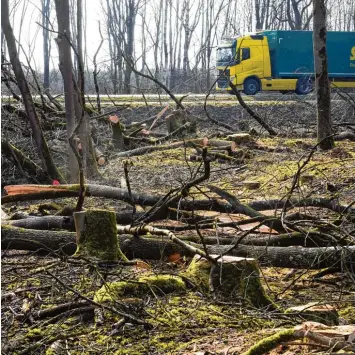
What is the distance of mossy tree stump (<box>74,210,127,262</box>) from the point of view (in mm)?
4707

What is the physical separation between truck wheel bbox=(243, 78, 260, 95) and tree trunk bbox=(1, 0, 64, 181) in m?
18.4

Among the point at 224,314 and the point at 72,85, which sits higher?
the point at 72,85

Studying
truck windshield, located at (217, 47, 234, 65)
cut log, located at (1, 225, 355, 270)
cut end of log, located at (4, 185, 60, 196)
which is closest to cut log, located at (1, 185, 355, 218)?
cut end of log, located at (4, 185, 60, 196)

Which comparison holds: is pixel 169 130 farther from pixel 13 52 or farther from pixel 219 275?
pixel 219 275

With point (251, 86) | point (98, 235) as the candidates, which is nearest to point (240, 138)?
point (98, 235)

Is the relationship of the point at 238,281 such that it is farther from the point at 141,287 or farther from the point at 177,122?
the point at 177,122

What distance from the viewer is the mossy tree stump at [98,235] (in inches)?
185

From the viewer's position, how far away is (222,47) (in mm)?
26672

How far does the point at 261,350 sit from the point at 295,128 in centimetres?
1168

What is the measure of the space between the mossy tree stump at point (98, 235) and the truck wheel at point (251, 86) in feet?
71.1

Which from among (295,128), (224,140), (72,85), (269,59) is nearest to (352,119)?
(295,128)

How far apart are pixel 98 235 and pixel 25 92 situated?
3.85 meters

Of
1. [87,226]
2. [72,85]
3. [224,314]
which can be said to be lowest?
[224,314]

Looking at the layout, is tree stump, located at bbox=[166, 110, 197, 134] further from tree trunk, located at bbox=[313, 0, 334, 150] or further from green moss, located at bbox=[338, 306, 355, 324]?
green moss, located at bbox=[338, 306, 355, 324]
